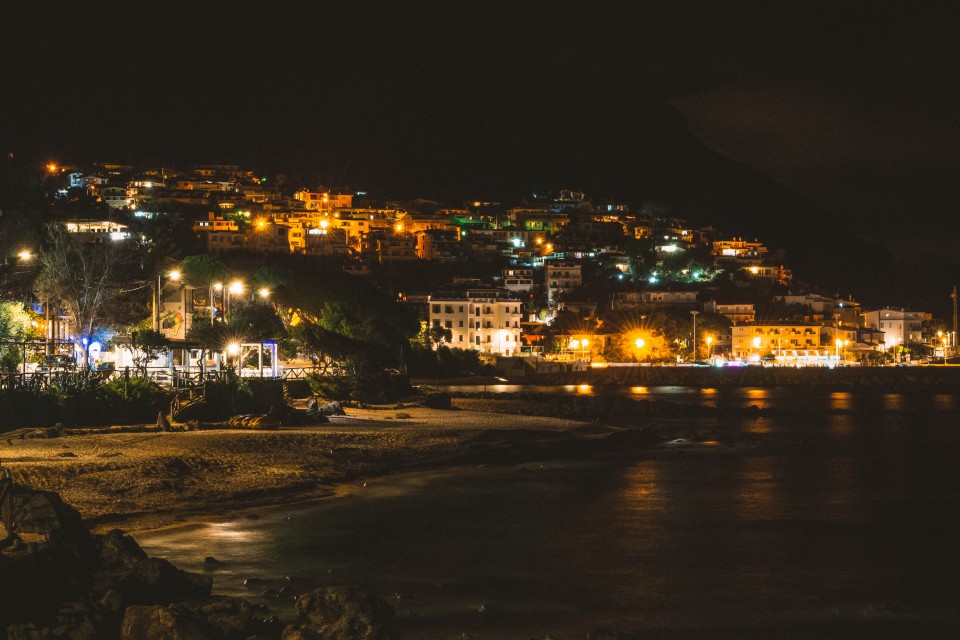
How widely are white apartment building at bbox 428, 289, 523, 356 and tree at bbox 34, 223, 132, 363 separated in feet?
164

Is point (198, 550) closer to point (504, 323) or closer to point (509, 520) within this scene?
point (509, 520)

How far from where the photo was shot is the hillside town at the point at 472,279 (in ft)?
176

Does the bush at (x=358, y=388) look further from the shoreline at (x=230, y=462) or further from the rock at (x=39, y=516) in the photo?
the rock at (x=39, y=516)

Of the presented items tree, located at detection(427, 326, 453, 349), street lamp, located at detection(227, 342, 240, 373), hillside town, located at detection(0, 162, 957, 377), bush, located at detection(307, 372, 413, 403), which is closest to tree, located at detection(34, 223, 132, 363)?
hillside town, located at detection(0, 162, 957, 377)

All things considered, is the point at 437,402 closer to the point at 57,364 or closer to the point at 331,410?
the point at 331,410

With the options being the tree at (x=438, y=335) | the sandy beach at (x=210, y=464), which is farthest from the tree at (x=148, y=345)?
the tree at (x=438, y=335)

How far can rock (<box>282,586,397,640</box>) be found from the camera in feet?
32.4

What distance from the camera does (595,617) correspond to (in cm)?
1308

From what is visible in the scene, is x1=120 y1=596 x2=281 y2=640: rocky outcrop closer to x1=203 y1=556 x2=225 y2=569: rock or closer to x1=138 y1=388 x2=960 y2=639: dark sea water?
x1=138 y1=388 x2=960 y2=639: dark sea water

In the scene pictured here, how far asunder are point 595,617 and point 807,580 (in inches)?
169

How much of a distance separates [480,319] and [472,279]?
1241 cm

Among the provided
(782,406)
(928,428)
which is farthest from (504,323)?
(928,428)

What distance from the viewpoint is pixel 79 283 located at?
39.1 meters

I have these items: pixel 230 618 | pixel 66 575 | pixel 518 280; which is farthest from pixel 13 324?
pixel 518 280
